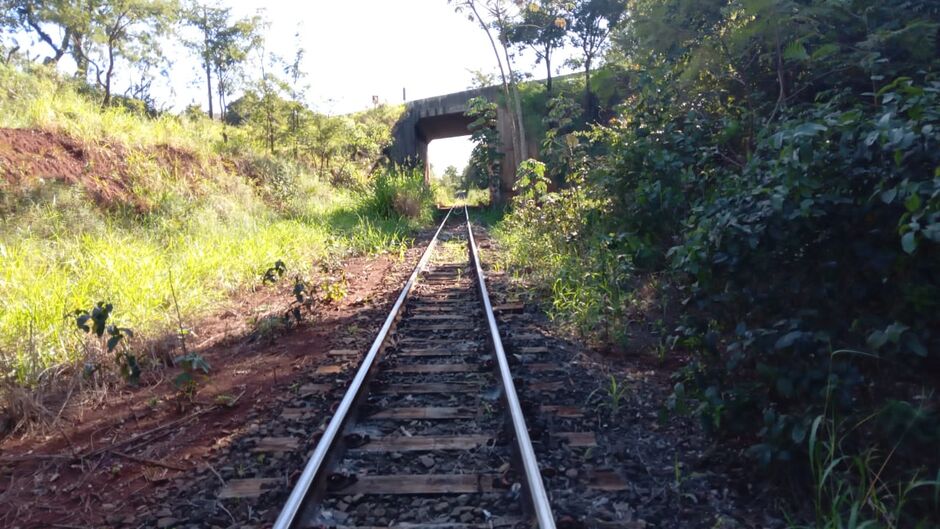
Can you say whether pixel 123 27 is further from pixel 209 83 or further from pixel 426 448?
pixel 426 448

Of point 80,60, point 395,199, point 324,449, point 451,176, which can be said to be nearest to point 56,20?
point 80,60

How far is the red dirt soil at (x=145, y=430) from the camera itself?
344 centimetres

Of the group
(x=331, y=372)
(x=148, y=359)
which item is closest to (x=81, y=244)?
(x=148, y=359)

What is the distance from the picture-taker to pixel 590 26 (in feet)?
75.2

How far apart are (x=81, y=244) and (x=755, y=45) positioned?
26.8ft

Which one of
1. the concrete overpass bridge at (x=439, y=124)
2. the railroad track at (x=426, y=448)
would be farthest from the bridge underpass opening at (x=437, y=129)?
the railroad track at (x=426, y=448)

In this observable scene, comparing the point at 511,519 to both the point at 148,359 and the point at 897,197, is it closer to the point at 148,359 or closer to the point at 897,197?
the point at 897,197

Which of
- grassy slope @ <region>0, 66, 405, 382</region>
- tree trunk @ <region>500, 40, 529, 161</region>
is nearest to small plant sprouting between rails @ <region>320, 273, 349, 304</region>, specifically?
grassy slope @ <region>0, 66, 405, 382</region>

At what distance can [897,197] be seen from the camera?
2.88 metres

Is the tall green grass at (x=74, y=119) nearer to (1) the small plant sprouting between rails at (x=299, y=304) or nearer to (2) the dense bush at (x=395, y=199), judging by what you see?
(2) the dense bush at (x=395, y=199)

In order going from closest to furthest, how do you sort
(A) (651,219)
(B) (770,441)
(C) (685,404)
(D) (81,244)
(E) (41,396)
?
(B) (770,441) < (C) (685,404) < (E) (41,396) < (A) (651,219) < (D) (81,244)

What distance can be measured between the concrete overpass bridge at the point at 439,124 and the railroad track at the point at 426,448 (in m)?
19.2

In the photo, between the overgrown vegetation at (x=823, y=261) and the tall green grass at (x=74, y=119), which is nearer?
the overgrown vegetation at (x=823, y=261)

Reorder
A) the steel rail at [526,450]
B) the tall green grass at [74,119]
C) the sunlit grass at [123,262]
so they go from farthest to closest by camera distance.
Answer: the tall green grass at [74,119] → the sunlit grass at [123,262] → the steel rail at [526,450]
